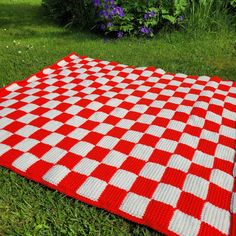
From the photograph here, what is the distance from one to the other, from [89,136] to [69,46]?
2.78 metres

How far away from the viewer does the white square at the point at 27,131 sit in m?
2.73

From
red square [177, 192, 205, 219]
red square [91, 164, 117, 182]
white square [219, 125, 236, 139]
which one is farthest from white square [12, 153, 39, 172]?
white square [219, 125, 236, 139]

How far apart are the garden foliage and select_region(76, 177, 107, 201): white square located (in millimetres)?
3489

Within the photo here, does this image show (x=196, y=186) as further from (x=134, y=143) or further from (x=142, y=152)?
(x=134, y=143)

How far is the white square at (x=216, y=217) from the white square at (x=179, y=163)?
353mm

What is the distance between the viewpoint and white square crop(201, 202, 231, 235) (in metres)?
1.91

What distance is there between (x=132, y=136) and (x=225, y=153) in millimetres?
→ 770

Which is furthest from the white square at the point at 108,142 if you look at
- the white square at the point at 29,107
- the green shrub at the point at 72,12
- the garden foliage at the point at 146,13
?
the green shrub at the point at 72,12

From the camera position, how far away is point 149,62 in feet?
14.9

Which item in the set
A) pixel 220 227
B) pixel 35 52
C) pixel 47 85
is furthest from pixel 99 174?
pixel 35 52

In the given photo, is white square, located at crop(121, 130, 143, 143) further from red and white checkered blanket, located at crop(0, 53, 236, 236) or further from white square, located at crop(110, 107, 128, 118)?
white square, located at crop(110, 107, 128, 118)

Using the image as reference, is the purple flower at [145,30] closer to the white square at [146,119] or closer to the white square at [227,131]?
the white square at [146,119]

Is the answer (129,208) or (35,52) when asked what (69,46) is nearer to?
(35,52)

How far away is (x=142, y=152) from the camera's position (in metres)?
2.50
